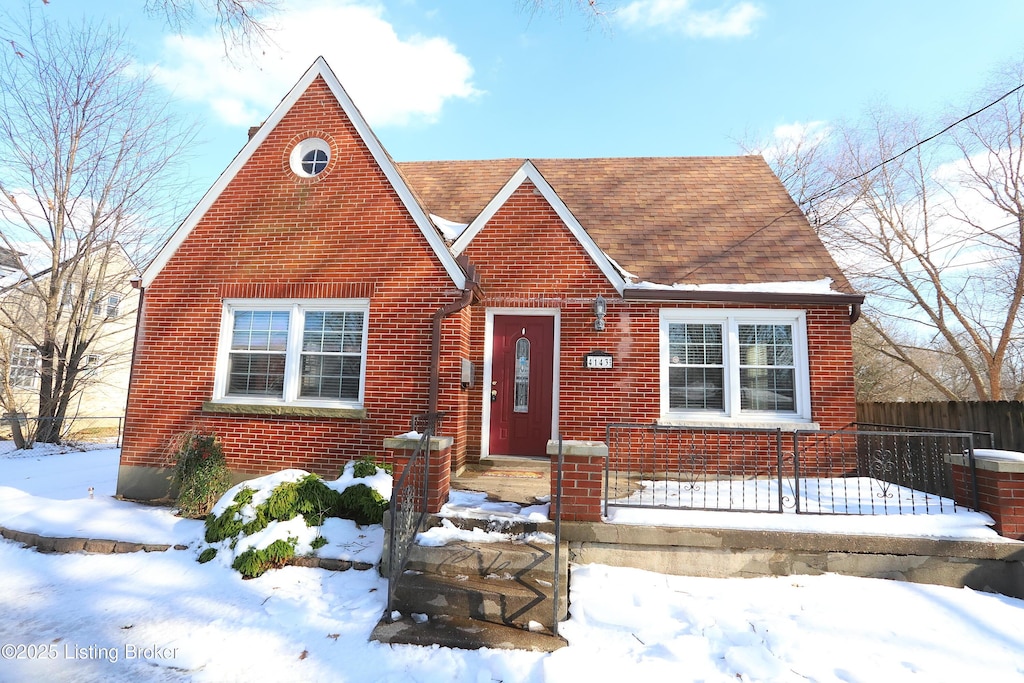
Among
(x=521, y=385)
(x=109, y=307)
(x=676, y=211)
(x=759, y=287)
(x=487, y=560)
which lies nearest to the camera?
(x=487, y=560)

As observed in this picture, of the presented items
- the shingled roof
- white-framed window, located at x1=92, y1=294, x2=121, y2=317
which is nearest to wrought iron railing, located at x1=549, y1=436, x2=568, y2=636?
the shingled roof

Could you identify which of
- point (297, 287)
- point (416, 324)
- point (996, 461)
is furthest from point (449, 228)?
point (996, 461)

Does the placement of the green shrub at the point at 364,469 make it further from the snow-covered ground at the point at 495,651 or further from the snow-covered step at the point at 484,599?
the snow-covered step at the point at 484,599

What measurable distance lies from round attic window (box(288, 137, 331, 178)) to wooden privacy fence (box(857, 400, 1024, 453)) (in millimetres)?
9968

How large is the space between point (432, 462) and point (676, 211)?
6904mm

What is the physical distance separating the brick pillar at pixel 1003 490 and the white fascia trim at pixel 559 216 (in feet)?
14.9

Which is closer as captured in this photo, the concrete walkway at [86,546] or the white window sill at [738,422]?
the concrete walkway at [86,546]

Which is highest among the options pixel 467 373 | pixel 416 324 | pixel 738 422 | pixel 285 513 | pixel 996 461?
pixel 416 324

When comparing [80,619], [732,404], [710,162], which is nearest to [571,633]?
[80,619]

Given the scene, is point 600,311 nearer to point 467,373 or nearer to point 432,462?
point 467,373

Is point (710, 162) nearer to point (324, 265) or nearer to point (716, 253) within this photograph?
point (716, 253)

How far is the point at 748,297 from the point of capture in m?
7.16

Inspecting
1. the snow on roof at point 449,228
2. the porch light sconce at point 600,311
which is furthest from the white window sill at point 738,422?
the snow on roof at point 449,228

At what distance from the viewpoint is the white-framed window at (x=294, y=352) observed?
23.3 feet
